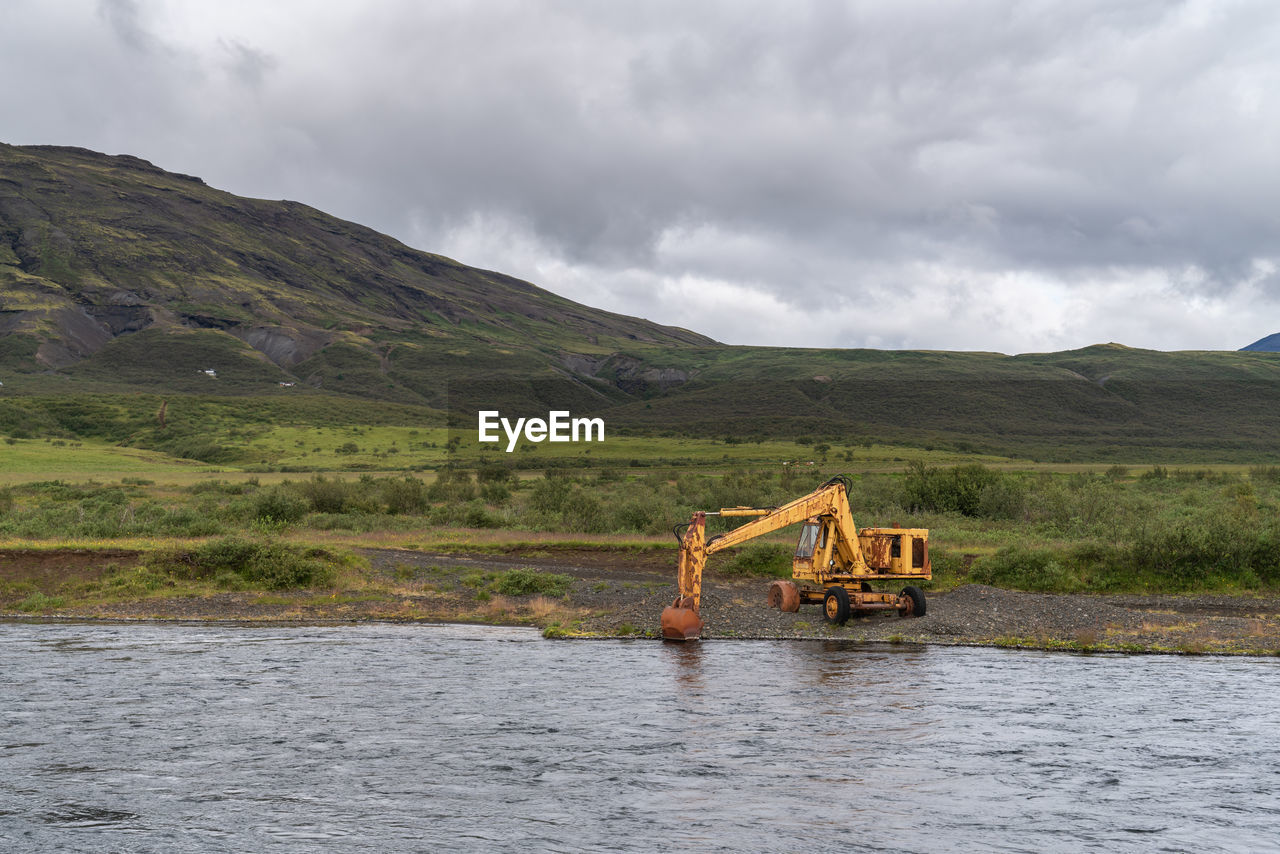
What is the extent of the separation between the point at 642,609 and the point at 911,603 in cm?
832

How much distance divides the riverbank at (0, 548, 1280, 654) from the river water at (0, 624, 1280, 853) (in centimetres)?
221

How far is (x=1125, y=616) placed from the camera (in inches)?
1193

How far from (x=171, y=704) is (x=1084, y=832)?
55.4 feet

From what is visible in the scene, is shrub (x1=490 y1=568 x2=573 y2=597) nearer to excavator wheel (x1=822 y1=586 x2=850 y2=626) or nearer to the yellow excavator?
the yellow excavator

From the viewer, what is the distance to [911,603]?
3086cm

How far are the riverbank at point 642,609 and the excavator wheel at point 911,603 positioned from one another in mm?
488

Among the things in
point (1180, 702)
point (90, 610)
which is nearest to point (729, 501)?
point (90, 610)

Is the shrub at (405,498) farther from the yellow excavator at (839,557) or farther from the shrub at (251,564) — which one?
the yellow excavator at (839,557)

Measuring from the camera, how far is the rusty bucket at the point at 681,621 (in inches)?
1082

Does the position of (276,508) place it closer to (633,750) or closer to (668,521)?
(668,521)

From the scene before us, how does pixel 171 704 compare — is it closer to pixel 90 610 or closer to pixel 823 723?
pixel 823 723

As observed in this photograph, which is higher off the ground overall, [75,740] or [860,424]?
[860,424]

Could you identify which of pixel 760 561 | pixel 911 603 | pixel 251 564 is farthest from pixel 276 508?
pixel 911 603

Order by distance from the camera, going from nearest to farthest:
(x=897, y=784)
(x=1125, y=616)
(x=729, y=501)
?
(x=897, y=784), (x=1125, y=616), (x=729, y=501)
